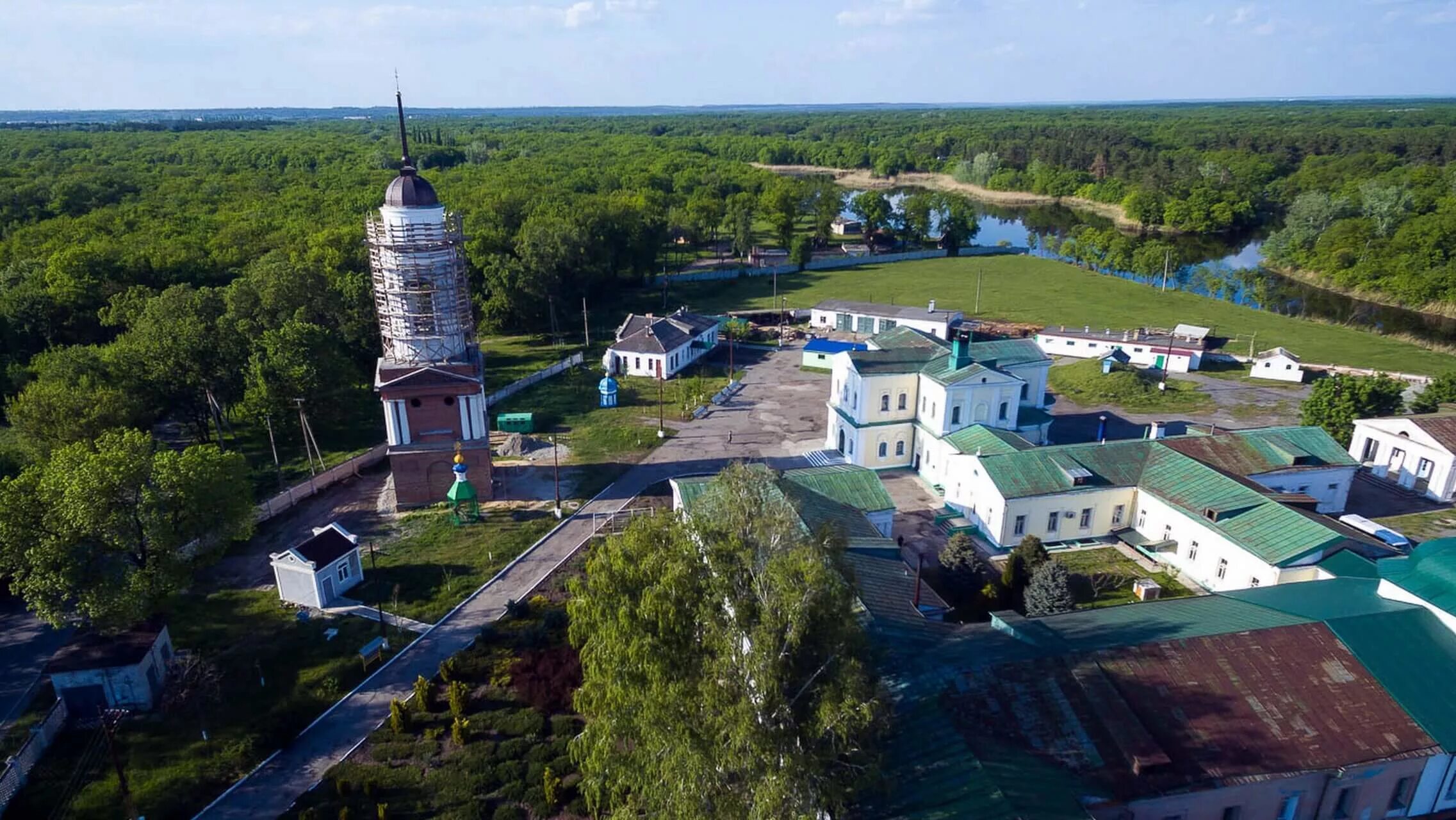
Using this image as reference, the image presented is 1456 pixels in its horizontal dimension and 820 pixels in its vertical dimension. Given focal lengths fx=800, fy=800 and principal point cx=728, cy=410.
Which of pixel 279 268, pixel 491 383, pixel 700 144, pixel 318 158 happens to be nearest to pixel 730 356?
pixel 491 383

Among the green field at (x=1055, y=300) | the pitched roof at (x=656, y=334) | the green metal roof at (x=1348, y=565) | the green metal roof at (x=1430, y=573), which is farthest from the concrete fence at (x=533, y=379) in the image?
the green metal roof at (x=1430, y=573)

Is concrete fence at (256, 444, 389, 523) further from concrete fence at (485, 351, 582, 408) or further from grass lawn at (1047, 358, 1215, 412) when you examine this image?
grass lawn at (1047, 358, 1215, 412)

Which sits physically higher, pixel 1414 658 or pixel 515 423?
pixel 1414 658

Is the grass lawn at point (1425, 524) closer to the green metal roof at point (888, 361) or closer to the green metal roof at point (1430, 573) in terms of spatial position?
the green metal roof at point (1430, 573)

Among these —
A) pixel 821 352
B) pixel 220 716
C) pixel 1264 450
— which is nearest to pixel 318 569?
pixel 220 716

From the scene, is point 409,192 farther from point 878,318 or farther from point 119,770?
point 878,318
